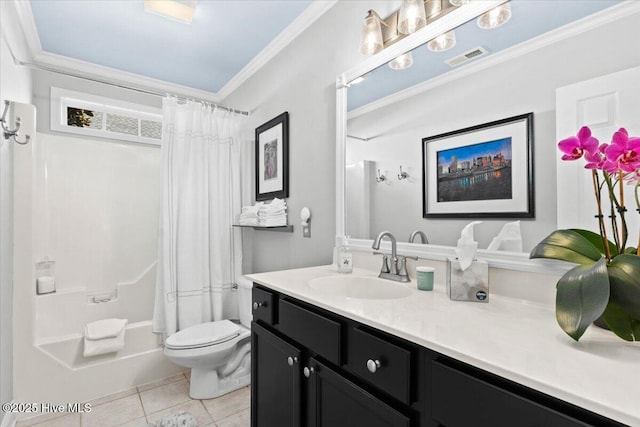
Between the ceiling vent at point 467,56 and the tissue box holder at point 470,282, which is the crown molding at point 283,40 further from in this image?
the tissue box holder at point 470,282

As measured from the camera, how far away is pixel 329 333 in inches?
39.0

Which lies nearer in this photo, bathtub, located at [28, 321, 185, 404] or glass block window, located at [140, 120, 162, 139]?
bathtub, located at [28, 321, 185, 404]

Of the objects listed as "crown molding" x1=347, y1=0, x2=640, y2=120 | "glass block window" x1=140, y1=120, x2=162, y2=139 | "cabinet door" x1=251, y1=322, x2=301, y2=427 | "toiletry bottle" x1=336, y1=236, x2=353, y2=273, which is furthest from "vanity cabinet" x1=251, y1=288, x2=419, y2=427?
"glass block window" x1=140, y1=120, x2=162, y2=139

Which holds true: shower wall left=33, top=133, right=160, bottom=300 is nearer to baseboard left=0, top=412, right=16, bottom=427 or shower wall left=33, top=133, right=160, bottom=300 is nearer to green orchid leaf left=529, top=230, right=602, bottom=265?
baseboard left=0, top=412, right=16, bottom=427

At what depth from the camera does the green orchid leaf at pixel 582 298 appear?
1.97 ft

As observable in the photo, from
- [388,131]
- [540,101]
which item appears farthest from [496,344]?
[388,131]

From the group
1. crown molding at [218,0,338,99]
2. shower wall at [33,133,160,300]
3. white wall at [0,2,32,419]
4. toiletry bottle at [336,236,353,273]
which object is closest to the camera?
toiletry bottle at [336,236,353,273]

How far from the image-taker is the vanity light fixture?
1876 mm

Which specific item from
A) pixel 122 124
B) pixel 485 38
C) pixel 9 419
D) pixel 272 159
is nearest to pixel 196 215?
pixel 272 159

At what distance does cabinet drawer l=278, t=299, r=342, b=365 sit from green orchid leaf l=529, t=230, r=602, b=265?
0.62 meters

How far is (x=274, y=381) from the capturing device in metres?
1.29

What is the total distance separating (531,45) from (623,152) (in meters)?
0.55

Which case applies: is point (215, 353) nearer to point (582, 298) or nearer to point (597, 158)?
point (582, 298)

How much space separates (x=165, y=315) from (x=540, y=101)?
2.51 metres
